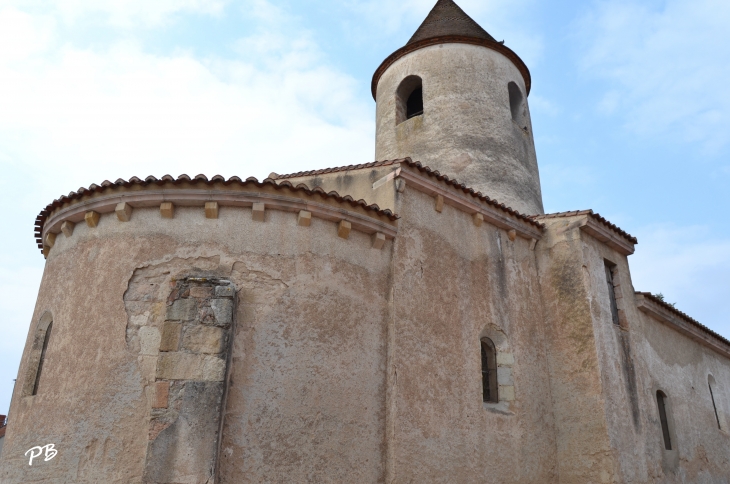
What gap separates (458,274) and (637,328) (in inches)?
165

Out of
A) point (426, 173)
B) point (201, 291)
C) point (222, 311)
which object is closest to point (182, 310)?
point (201, 291)

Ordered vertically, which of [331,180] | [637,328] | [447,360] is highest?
[331,180]

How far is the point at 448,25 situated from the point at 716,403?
1101cm

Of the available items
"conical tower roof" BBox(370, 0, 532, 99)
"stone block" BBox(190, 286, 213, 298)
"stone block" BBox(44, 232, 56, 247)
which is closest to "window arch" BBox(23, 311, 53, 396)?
"stone block" BBox(44, 232, 56, 247)

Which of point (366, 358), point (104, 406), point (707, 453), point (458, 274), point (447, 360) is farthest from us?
point (707, 453)

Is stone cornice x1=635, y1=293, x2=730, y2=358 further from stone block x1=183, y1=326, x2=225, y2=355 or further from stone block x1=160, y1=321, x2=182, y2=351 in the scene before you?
stone block x1=160, y1=321, x2=182, y2=351

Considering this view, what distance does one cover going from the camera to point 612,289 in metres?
10.6

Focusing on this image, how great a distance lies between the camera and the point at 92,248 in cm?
783

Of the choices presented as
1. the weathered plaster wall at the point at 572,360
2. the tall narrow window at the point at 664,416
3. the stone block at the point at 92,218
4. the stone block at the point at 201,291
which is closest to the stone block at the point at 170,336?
the stone block at the point at 201,291

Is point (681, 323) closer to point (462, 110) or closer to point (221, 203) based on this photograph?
point (462, 110)

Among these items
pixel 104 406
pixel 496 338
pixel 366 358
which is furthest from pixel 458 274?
pixel 104 406

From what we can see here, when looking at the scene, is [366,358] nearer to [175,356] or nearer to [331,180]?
[175,356]

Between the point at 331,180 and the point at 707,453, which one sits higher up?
the point at 331,180

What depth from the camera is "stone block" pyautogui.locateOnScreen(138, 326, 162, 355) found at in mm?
6996
